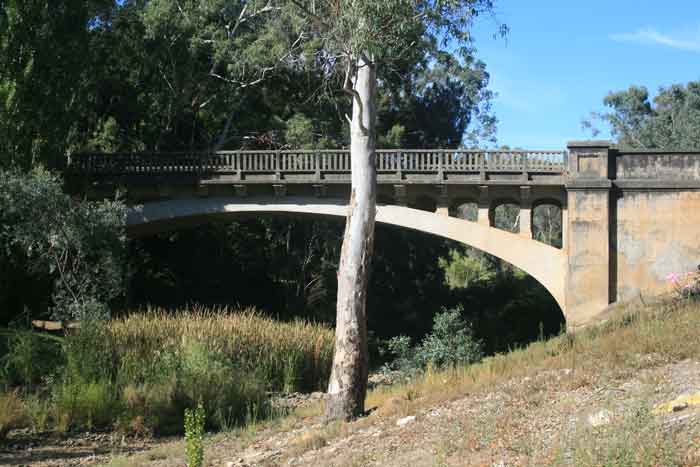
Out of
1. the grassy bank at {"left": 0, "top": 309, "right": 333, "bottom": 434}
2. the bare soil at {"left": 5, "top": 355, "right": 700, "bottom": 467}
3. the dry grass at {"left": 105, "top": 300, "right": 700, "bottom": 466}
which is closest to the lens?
the dry grass at {"left": 105, "top": 300, "right": 700, "bottom": 466}

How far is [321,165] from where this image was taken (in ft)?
88.8

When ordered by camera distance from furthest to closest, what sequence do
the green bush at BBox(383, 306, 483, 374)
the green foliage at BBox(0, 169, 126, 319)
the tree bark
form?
1. the green foliage at BBox(0, 169, 126, 319)
2. the green bush at BBox(383, 306, 483, 374)
3. the tree bark

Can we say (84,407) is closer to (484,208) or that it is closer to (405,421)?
(405,421)

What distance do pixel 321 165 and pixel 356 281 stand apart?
52.7 feet

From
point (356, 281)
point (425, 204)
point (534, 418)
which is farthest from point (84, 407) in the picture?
point (425, 204)

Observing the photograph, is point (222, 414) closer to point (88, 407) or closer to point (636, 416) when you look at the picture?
point (88, 407)

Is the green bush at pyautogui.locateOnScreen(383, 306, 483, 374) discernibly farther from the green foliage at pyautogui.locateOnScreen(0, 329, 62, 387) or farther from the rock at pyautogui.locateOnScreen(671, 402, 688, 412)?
the rock at pyautogui.locateOnScreen(671, 402, 688, 412)

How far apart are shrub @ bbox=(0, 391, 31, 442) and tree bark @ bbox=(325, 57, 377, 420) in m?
4.43

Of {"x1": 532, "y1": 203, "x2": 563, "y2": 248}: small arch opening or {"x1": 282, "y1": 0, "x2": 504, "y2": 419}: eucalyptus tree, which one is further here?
{"x1": 532, "y1": 203, "x2": 563, "y2": 248}: small arch opening

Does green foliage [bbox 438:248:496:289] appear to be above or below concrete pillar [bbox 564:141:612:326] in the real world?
below

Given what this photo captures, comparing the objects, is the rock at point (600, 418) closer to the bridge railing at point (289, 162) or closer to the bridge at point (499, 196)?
the bridge at point (499, 196)

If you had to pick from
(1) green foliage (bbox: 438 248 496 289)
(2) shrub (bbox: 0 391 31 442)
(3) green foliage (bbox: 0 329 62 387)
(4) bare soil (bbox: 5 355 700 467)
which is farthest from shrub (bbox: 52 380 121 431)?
(1) green foliage (bbox: 438 248 496 289)

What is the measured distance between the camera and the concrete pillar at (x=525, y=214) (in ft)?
84.0

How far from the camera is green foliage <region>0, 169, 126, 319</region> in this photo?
19.0 m
